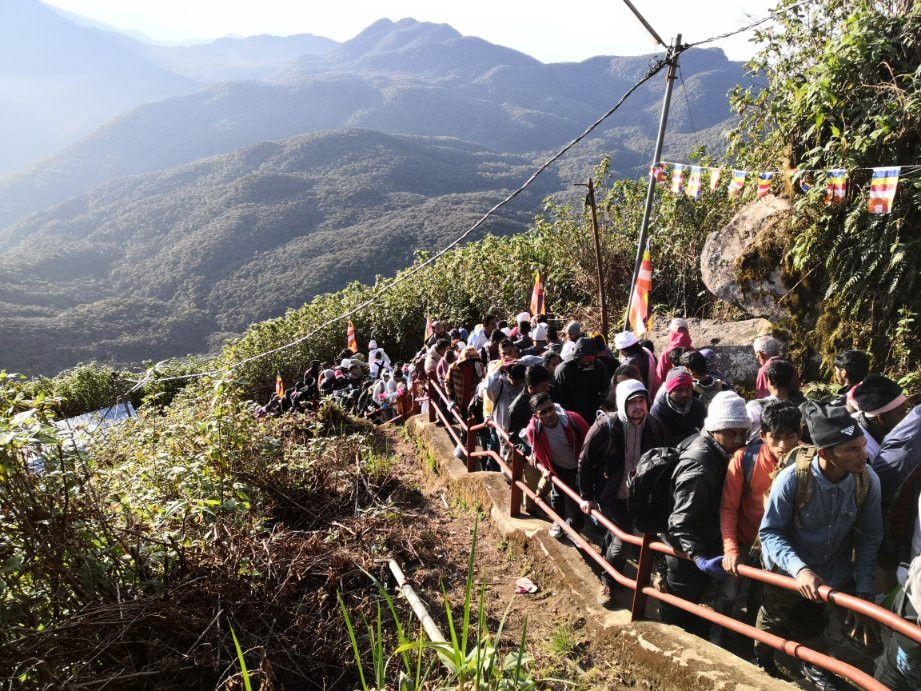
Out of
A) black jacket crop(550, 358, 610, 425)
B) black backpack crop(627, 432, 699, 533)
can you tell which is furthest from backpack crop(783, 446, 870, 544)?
black jacket crop(550, 358, 610, 425)

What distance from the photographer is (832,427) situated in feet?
8.06

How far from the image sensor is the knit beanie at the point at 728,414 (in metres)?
2.96

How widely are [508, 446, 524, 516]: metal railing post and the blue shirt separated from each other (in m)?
2.15

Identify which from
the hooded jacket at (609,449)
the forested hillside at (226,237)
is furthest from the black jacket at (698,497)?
the forested hillside at (226,237)

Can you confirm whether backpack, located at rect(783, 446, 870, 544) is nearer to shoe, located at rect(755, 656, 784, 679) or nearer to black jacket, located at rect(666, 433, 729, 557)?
black jacket, located at rect(666, 433, 729, 557)

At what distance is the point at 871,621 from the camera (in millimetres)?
2590

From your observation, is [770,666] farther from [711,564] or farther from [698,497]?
[698,497]

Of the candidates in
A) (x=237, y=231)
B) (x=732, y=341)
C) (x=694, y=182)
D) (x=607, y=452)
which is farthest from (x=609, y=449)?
(x=237, y=231)

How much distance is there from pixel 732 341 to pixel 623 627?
17.6 feet

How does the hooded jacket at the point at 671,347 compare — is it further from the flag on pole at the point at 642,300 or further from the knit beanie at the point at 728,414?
the knit beanie at the point at 728,414

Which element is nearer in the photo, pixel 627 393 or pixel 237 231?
pixel 627 393

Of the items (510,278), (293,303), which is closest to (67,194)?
(293,303)

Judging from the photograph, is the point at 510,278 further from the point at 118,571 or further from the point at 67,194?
the point at 67,194

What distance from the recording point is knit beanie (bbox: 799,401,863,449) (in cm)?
244
